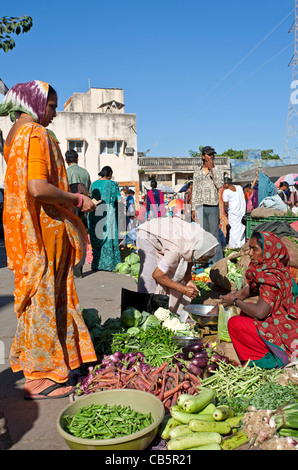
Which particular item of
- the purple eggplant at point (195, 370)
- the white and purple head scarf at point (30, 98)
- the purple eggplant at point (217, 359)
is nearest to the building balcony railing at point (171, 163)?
the white and purple head scarf at point (30, 98)

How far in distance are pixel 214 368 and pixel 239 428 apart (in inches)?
25.0

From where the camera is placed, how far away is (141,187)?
31547mm

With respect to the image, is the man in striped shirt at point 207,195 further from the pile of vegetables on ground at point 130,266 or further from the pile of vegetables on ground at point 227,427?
the pile of vegetables on ground at point 227,427

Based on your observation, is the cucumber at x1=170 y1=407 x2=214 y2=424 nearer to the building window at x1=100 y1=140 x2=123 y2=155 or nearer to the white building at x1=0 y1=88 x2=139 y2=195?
the white building at x1=0 y1=88 x2=139 y2=195

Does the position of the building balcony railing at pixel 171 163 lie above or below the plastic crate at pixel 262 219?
above

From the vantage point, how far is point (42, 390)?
3059 millimetres

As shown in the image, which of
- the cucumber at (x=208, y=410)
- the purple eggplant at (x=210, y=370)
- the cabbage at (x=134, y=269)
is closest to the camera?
the cucumber at (x=208, y=410)

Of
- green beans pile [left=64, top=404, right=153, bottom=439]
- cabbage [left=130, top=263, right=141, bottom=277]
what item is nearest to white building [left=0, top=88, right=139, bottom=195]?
cabbage [left=130, top=263, right=141, bottom=277]

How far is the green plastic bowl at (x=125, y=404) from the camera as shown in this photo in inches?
83.6

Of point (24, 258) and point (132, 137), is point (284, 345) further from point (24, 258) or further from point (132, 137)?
point (132, 137)

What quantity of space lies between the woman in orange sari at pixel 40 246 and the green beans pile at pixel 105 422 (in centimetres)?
58

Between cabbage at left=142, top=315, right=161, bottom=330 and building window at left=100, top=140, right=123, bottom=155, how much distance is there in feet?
80.3

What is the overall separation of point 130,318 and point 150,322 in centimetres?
19

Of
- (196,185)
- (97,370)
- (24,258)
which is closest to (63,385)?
(97,370)
